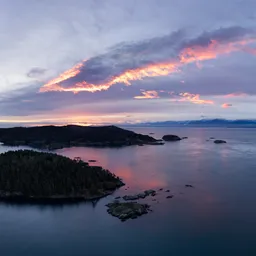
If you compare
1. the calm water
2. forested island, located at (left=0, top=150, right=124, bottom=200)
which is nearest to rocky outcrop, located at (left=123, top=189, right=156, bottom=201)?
the calm water

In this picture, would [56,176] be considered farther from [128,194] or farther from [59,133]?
[59,133]

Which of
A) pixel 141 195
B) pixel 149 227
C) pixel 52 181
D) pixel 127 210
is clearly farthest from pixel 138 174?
pixel 149 227

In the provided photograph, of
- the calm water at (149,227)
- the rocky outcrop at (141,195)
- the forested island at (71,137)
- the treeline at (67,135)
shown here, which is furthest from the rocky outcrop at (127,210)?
the treeline at (67,135)

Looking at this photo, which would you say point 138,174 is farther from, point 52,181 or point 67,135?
point 67,135

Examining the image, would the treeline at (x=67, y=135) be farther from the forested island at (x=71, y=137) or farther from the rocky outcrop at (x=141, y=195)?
the rocky outcrop at (x=141, y=195)

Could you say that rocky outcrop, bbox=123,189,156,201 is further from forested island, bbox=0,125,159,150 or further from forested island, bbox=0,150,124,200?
forested island, bbox=0,125,159,150

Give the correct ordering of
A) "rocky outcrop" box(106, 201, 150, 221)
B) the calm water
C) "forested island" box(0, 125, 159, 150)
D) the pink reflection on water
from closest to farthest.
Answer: the calm water
"rocky outcrop" box(106, 201, 150, 221)
the pink reflection on water
"forested island" box(0, 125, 159, 150)
